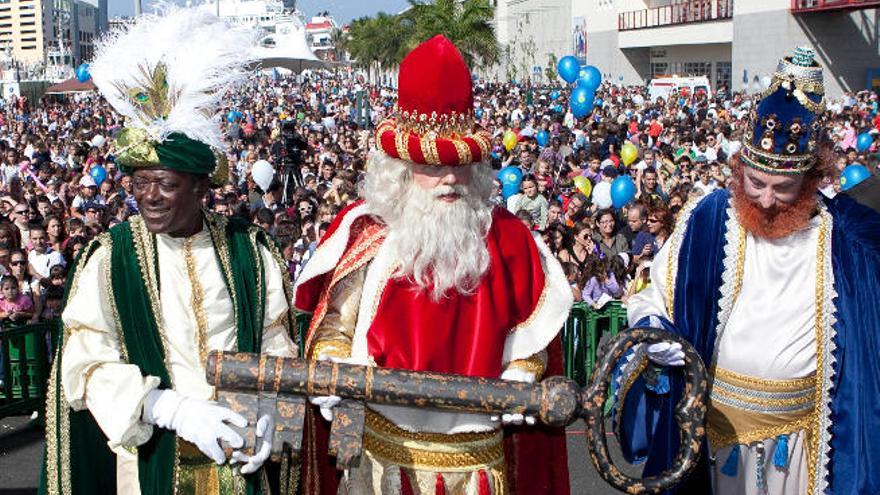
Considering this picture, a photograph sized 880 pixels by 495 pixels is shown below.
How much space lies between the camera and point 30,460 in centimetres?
634

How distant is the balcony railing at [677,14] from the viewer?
Result: 133ft

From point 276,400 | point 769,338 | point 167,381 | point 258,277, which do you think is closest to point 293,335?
point 258,277

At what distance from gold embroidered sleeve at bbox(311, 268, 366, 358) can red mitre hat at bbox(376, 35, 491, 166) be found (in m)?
0.48

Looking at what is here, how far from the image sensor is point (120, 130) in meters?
3.41

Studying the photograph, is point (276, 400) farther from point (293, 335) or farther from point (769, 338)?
point (769, 338)

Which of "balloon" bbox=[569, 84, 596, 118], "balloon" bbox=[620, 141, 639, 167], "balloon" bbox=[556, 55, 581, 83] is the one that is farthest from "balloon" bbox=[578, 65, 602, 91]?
"balloon" bbox=[620, 141, 639, 167]

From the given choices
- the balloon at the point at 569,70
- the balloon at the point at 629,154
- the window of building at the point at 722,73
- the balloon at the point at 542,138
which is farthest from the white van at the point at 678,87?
the balloon at the point at 629,154

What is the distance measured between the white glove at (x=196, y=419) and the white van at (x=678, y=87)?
26606 millimetres

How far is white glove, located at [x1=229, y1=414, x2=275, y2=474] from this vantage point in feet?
9.39

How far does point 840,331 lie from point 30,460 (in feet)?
16.4

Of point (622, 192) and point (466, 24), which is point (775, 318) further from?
point (466, 24)

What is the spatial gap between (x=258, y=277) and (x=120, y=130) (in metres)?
0.69

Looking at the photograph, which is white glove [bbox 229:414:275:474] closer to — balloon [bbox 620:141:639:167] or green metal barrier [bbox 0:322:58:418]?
green metal barrier [bbox 0:322:58:418]

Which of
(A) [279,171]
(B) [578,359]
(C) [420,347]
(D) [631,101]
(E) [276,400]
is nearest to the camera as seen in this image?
(E) [276,400]
